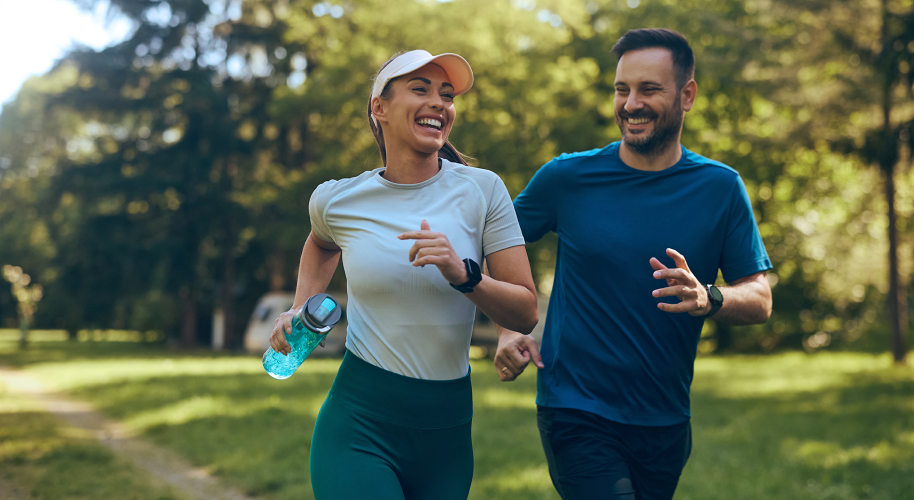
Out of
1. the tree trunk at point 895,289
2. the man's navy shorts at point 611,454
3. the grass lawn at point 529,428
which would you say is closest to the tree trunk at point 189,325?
the grass lawn at point 529,428

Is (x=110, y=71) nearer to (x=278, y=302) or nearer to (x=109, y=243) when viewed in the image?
(x=109, y=243)

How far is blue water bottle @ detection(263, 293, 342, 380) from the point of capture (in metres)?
2.58

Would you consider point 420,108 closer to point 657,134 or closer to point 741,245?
point 657,134

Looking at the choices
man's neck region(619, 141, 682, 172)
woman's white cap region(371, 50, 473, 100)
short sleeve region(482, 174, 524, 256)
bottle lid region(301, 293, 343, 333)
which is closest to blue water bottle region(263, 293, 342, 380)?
bottle lid region(301, 293, 343, 333)

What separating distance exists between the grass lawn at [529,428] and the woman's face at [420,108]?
496 cm

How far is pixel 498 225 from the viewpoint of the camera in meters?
2.71

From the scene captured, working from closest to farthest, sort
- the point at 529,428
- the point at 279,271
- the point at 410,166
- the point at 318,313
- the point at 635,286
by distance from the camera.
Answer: the point at 318,313 < the point at 410,166 < the point at 635,286 < the point at 529,428 < the point at 279,271

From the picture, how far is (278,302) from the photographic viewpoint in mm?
29062

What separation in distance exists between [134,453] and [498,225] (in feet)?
27.2

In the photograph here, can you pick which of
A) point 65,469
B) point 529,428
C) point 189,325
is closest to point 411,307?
point 65,469

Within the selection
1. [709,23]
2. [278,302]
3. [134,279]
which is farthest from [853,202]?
[134,279]

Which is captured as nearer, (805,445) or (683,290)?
(683,290)

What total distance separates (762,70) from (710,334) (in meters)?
14.8

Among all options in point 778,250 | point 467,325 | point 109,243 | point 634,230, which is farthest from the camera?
point 109,243
